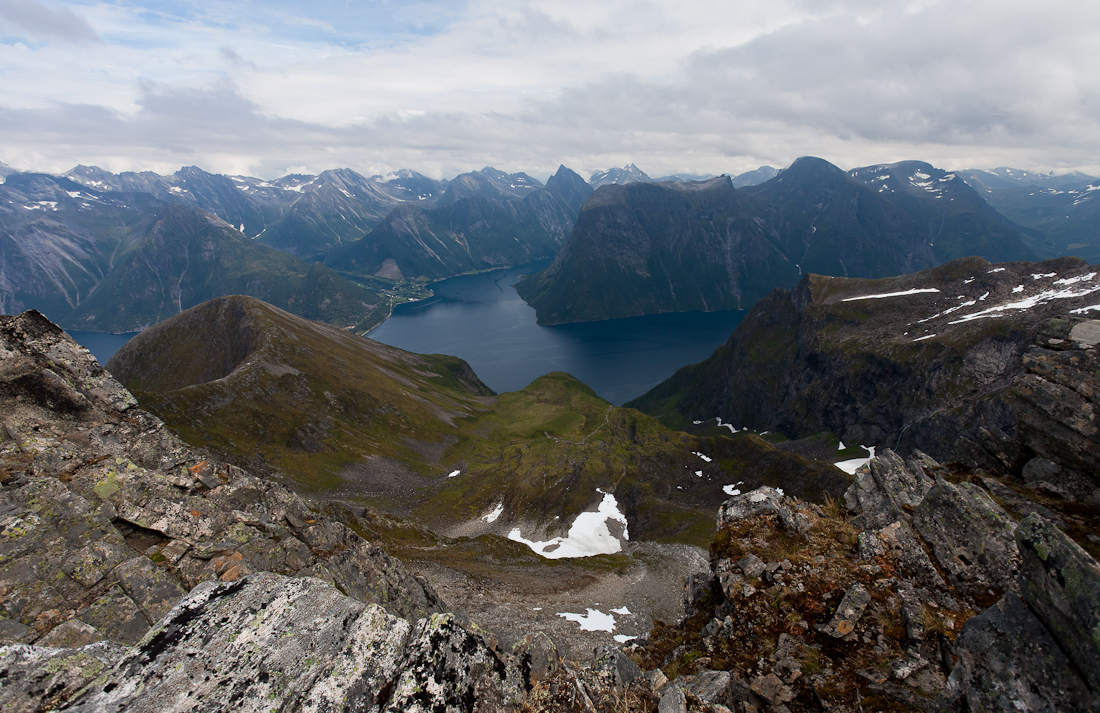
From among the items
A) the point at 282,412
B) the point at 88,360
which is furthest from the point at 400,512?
the point at 88,360

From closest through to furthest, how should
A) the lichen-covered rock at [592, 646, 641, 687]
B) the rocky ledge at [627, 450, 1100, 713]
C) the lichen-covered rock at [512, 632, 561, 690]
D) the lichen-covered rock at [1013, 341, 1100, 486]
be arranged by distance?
the rocky ledge at [627, 450, 1100, 713] → the lichen-covered rock at [512, 632, 561, 690] → the lichen-covered rock at [592, 646, 641, 687] → the lichen-covered rock at [1013, 341, 1100, 486]

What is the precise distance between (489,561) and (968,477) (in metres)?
49.8

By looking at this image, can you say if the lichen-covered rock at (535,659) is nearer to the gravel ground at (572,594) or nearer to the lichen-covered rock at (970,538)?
the lichen-covered rock at (970,538)

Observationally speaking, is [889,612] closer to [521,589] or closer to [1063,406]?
[1063,406]

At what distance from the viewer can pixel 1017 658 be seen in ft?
31.7

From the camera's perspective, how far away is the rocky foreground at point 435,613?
9.16 m

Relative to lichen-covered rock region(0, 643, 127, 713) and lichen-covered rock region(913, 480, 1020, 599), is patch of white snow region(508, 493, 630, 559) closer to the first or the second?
lichen-covered rock region(913, 480, 1020, 599)

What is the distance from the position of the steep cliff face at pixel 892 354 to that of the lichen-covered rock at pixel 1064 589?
64518 mm

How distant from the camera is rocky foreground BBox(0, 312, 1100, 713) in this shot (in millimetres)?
9164

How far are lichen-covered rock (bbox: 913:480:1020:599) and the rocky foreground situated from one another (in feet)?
0.19

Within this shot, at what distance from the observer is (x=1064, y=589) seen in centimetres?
960

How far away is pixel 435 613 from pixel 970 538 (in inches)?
713

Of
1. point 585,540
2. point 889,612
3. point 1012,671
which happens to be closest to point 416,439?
point 585,540

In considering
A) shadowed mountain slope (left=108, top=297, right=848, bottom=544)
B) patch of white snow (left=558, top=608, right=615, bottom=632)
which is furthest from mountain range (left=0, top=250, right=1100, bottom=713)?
shadowed mountain slope (left=108, top=297, right=848, bottom=544)
